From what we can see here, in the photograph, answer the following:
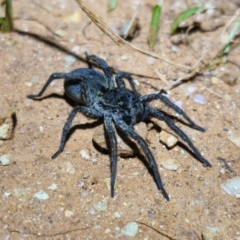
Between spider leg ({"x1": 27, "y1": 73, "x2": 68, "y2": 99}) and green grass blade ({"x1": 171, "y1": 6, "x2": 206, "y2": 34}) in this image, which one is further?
green grass blade ({"x1": 171, "y1": 6, "x2": 206, "y2": 34})

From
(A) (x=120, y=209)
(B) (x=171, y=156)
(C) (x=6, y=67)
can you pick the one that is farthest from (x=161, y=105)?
(C) (x=6, y=67)

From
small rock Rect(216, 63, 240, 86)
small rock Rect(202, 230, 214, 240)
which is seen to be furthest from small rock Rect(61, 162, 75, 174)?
small rock Rect(216, 63, 240, 86)

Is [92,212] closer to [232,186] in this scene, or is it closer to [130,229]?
[130,229]

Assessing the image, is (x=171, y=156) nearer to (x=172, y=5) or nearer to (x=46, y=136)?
(x=46, y=136)

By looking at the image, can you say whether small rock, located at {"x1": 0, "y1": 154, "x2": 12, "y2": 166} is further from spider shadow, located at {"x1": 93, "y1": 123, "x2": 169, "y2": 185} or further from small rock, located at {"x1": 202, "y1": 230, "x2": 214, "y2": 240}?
small rock, located at {"x1": 202, "y1": 230, "x2": 214, "y2": 240}

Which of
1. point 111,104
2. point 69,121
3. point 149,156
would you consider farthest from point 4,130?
point 149,156
